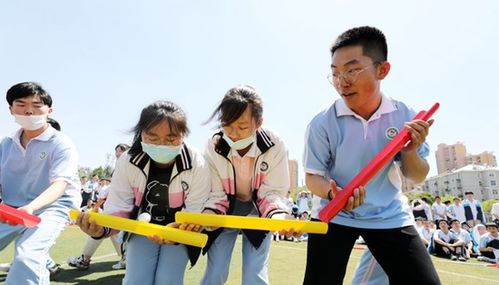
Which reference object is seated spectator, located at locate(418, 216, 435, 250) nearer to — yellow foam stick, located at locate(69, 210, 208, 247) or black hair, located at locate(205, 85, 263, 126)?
black hair, located at locate(205, 85, 263, 126)

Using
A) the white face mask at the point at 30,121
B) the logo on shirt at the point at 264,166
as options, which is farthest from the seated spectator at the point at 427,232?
the white face mask at the point at 30,121

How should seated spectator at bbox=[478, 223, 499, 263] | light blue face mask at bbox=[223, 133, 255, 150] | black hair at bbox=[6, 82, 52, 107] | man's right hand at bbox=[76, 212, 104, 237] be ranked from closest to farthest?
man's right hand at bbox=[76, 212, 104, 237] → light blue face mask at bbox=[223, 133, 255, 150] → black hair at bbox=[6, 82, 52, 107] → seated spectator at bbox=[478, 223, 499, 263]

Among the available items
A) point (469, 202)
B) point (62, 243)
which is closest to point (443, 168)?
point (469, 202)

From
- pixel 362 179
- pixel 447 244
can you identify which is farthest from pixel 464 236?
pixel 362 179

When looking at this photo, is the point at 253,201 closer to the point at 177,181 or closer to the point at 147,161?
the point at 177,181

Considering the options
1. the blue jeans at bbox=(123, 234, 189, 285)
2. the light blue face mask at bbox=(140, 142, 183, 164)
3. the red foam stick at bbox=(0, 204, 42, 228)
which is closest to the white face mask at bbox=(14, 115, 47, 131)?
the red foam stick at bbox=(0, 204, 42, 228)

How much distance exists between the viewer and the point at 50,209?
140 inches

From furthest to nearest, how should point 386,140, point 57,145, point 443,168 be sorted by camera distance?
1. point 443,168
2. point 57,145
3. point 386,140

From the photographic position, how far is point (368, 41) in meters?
2.69

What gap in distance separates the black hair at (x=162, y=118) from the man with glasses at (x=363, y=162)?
1.09 metres

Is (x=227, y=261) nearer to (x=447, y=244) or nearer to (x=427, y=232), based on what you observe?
(x=447, y=244)

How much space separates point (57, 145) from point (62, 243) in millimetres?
6171

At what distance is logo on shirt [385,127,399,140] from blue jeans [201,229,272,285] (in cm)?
134

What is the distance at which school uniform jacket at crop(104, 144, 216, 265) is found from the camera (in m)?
3.14
